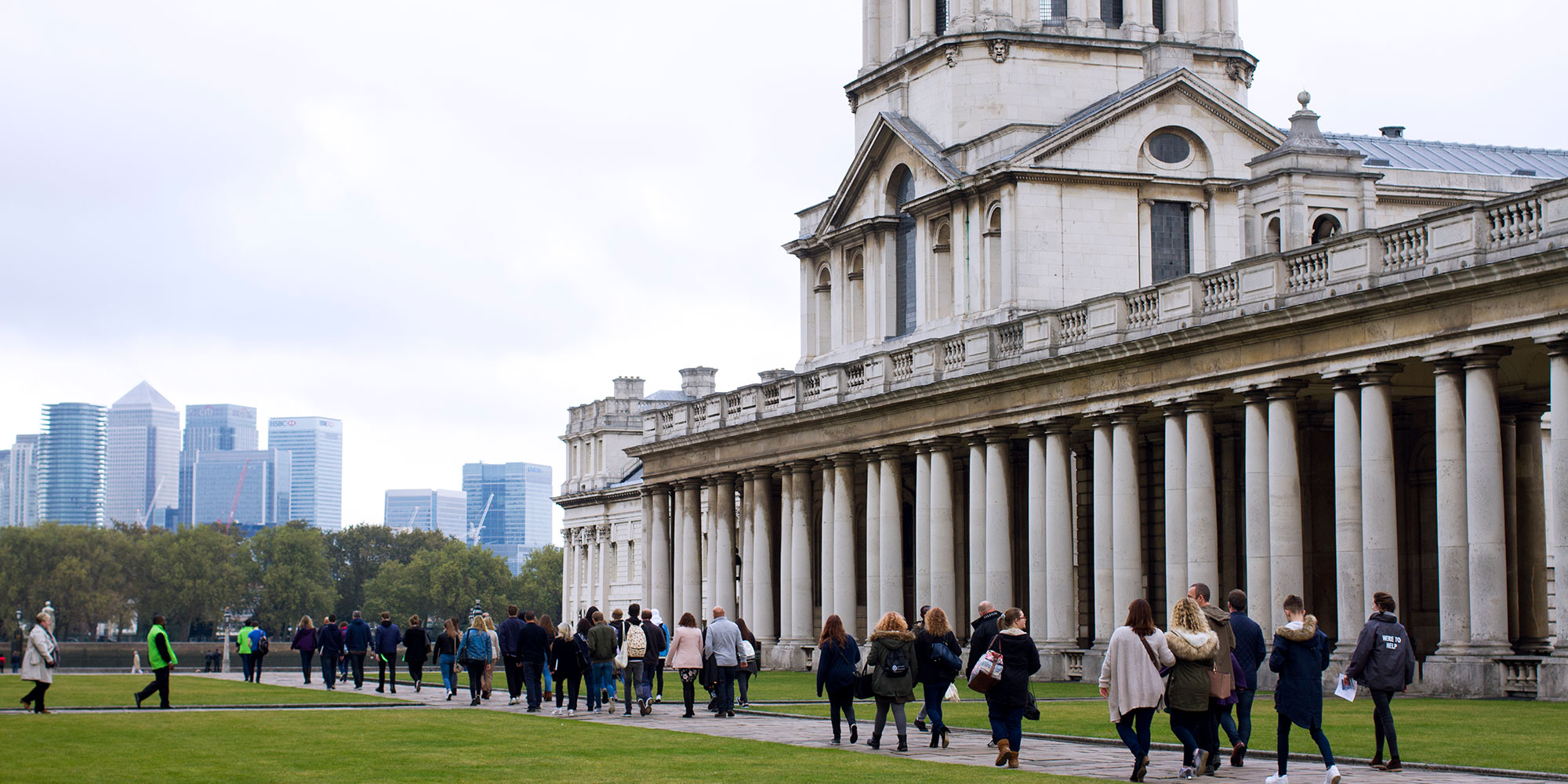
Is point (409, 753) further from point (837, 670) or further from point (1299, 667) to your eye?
point (1299, 667)

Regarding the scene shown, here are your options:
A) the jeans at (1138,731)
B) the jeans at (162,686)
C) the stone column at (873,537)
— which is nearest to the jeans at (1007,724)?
the jeans at (1138,731)

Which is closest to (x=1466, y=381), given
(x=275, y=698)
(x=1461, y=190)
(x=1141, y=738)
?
(x=1141, y=738)

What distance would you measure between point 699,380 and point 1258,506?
3599 inches

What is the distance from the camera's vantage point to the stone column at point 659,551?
74125 mm

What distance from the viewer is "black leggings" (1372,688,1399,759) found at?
22.4 meters

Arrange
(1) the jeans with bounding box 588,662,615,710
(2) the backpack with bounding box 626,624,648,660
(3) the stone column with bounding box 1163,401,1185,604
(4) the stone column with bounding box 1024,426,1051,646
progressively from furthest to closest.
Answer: (4) the stone column with bounding box 1024,426,1051,646, (3) the stone column with bounding box 1163,401,1185,604, (1) the jeans with bounding box 588,662,615,710, (2) the backpack with bounding box 626,624,648,660

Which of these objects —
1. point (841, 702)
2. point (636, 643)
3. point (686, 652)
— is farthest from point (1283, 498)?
point (841, 702)

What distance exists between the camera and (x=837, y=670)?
92.7ft

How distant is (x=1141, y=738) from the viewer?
21.4 m

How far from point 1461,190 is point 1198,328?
24.3 m

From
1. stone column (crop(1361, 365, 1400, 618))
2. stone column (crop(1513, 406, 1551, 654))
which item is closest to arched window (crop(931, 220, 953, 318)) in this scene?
stone column (crop(1513, 406, 1551, 654))

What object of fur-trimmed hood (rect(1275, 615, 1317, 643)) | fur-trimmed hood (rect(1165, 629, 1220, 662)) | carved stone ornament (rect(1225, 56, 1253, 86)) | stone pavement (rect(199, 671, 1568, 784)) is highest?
carved stone ornament (rect(1225, 56, 1253, 86))

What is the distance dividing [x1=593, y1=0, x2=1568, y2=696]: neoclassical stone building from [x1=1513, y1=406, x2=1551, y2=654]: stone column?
8cm

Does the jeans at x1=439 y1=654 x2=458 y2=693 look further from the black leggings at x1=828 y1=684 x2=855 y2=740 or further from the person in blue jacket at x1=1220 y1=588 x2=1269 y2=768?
the person in blue jacket at x1=1220 y1=588 x2=1269 y2=768
